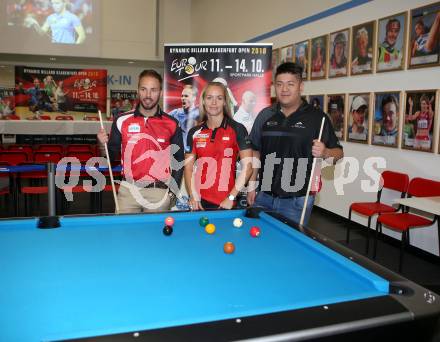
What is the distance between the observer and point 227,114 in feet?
10.5

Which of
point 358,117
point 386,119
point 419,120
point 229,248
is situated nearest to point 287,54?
point 358,117

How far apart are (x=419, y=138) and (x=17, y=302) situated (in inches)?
160

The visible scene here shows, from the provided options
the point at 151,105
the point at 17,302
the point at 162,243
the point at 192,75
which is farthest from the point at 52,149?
the point at 17,302

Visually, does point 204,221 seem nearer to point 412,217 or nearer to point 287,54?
point 412,217

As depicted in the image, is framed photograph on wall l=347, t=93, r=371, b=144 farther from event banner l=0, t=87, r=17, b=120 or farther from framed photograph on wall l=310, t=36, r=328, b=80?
event banner l=0, t=87, r=17, b=120

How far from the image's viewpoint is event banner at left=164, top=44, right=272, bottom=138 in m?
4.75

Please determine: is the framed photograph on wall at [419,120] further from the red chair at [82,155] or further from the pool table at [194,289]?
the red chair at [82,155]

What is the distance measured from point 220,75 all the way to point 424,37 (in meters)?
2.16

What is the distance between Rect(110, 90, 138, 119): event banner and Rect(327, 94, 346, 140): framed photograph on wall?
7279 millimetres

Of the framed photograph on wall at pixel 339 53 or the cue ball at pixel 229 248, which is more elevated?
the framed photograph on wall at pixel 339 53

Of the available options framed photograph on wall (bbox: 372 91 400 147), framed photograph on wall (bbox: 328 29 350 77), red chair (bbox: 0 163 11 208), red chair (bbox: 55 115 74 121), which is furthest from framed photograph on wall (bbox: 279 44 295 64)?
red chair (bbox: 55 115 74 121)

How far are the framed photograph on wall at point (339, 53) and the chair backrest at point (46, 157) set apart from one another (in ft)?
13.4

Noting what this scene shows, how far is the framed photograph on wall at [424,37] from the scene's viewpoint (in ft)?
13.1

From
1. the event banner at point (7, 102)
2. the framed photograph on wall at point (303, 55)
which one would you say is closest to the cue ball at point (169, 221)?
the framed photograph on wall at point (303, 55)
